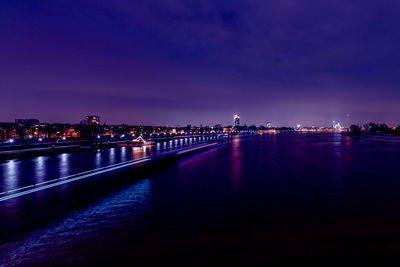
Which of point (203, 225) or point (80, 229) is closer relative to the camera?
point (80, 229)

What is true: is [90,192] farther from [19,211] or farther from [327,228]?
[327,228]

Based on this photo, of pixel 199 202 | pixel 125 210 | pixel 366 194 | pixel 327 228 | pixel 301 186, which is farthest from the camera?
pixel 301 186

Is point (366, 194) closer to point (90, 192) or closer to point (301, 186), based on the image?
point (301, 186)

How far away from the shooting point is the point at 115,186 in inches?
388

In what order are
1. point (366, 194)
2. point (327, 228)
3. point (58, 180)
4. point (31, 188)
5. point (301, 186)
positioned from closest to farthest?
point (327, 228), point (366, 194), point (31, 188), point (301, 186), point (58, 180)

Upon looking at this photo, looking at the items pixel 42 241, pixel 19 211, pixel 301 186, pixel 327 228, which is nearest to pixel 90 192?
pixel 19 211

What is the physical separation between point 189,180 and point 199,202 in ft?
12.2

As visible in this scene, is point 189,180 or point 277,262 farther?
point 189,180

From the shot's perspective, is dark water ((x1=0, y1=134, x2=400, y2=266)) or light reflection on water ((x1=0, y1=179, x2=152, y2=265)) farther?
light reflection on water ((x1=0, y1=179, x2=152, y2=265))

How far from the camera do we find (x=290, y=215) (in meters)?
6.40

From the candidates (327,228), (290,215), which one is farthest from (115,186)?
(327,228)

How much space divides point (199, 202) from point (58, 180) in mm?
7508

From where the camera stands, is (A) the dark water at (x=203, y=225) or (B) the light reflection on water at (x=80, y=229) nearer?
(A) the dark water at (x=203, y=225)

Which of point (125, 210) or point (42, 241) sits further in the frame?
point (125, 210)
